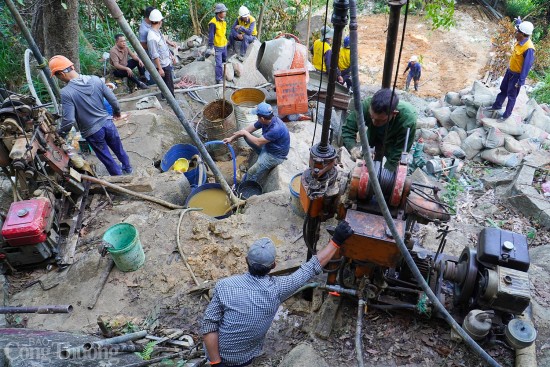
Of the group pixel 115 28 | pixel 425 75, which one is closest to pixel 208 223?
pixel 115 28

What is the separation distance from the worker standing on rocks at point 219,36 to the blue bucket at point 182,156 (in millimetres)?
3409

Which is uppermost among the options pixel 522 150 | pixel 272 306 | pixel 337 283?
pixel 272 306

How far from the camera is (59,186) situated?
209 inches

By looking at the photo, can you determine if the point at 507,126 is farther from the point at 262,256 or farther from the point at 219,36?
the point at 262,256

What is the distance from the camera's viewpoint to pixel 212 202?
21.0ft

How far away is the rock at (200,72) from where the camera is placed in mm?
10422

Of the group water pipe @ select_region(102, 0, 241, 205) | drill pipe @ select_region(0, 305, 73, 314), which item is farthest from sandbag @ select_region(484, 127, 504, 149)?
drill pipe @ select_region(0, 305, 73, 314)

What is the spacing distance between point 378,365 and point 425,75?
1281 cm

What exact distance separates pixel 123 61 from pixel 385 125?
7.25m

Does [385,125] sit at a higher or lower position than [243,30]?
higher

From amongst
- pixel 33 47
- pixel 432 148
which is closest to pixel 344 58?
pixel 432 148

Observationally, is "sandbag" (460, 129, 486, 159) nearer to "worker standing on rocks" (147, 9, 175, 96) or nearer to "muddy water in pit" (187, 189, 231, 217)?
"muddy water in pit" (187, 189, 231, 217)

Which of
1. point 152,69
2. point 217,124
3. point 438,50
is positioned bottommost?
point 438,50

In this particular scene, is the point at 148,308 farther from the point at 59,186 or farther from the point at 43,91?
the point at 43,91
